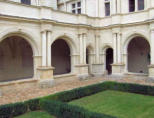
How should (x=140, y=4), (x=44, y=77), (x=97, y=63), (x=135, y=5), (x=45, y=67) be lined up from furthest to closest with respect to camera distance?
(x=97, y=63), (x=140, y=4), (x=135, y=5), (x=45, y=67), (x=44, y=77)

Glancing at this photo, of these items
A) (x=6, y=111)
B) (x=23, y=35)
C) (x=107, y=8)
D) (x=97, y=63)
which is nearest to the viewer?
(x=6, y=111)

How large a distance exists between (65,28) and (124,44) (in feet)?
20.2

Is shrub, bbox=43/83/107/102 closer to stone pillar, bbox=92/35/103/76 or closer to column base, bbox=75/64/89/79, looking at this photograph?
column base, bbox=75/64/89/79

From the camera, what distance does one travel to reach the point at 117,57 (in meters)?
16.5

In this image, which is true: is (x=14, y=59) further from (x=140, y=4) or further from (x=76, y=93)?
(x=140, y=4)

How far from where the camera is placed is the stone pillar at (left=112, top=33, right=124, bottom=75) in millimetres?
16234

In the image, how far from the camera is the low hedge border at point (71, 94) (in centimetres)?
688

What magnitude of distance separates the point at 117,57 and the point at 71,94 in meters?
8.75

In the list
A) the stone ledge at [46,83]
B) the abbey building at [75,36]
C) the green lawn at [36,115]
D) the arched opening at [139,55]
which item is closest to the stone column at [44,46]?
the abbey building at [75,36]

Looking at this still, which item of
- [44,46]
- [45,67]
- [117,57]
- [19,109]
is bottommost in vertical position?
[19,109]

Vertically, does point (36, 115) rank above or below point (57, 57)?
below

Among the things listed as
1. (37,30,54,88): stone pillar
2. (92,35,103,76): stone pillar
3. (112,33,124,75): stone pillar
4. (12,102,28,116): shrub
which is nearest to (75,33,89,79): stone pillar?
(92,35,103,76): stone pillar

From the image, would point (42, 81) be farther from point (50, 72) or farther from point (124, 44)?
point (124, 44)

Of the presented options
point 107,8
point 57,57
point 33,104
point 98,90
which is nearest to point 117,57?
point 107,8
